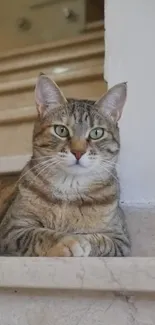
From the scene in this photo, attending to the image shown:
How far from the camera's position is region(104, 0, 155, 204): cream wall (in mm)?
1206

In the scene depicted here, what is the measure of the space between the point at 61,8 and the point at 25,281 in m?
2.36

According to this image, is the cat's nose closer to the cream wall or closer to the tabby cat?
the tabby cat

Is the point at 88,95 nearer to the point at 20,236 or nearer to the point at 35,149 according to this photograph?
the point at 35,149

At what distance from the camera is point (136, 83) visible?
1.23 metres

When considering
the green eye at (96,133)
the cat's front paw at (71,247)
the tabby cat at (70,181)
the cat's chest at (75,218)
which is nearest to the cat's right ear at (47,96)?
the tabby cat at (70,181)

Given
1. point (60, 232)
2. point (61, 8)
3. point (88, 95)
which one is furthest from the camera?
point (61, 8)

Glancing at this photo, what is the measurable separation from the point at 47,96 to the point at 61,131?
0.31ft

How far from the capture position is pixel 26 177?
114cm

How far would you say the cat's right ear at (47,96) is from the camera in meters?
1.11

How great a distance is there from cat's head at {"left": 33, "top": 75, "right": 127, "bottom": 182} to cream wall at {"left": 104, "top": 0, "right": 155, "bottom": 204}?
81 millimetres

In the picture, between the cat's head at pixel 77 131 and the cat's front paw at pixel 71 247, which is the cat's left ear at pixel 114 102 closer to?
the cat's head at pixel 77 131

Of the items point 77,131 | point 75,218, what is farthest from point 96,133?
point 75,218

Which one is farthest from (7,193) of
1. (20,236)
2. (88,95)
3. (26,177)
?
(88,95)

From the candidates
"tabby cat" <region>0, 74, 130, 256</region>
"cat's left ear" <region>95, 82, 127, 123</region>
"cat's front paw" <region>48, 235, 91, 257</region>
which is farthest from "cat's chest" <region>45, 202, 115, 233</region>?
"cat's left ear" <region>95, 82, 127, 123</region>
